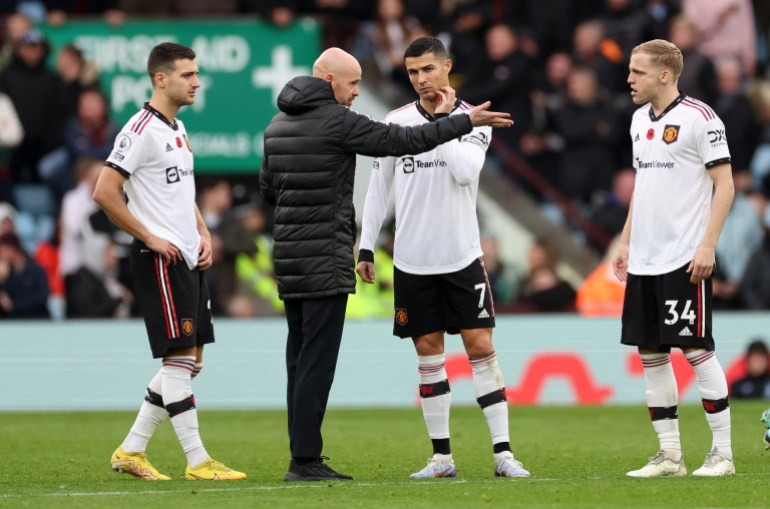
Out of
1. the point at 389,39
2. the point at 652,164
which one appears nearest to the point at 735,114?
the point at 389,39

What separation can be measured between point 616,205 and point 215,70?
496 cm

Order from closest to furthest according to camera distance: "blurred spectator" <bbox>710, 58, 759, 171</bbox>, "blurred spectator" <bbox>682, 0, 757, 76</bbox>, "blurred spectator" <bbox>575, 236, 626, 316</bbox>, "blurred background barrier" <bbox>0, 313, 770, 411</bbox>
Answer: "blurred background barrier" <bbox>0, 313, 770, 411</bbox> → "blurred spectator" <bbox>575, 236, 626, 316</bbox> → "blurred spectator" <bbox>710, 58, 759, 171</bbox> → "blurred spectator" <bbox>682, 0, 757, 76</bbox>

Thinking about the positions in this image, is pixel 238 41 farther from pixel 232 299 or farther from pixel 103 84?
pixel 232 299

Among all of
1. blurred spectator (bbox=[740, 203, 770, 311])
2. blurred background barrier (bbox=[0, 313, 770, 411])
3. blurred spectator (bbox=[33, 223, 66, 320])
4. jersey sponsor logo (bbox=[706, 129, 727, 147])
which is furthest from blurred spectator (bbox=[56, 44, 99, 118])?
jersey sponsor logo (bbox=[706, 129, 727, 147])

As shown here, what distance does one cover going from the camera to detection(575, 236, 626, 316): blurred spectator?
16734mm

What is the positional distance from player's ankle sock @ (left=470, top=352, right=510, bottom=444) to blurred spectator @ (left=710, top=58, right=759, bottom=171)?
9326 mm

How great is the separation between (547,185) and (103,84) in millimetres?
5342

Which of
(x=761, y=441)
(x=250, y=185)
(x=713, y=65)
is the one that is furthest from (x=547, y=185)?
(x=761, y=441)

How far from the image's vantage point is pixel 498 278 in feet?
56.2

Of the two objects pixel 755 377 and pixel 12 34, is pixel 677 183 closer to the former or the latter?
pixel 755 377

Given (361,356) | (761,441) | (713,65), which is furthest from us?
(713,65)

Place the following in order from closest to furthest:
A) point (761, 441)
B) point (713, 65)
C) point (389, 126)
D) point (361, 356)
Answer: point (389, 126) → point (761, 441) → point (361, 356) → point (713, 65)

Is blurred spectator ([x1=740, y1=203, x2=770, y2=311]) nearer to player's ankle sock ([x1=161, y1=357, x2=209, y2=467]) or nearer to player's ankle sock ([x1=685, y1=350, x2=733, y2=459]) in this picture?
player's ankle sock ([x1=685, y1=350, x2=733, y2=459])

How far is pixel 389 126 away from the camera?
8.60 metres
